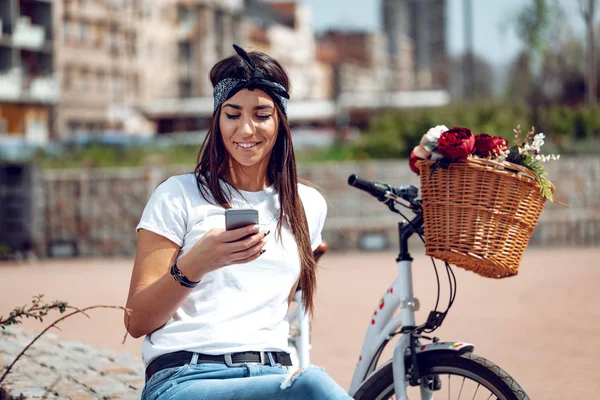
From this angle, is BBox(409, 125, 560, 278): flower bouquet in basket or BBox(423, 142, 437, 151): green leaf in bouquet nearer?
BBox(409, 125, 560, 278): flower bouquet in basket

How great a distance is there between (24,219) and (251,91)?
13487mm

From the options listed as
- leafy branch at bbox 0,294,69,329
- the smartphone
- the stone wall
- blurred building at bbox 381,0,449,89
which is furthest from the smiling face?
blurred building at bbox 381,0,449,89

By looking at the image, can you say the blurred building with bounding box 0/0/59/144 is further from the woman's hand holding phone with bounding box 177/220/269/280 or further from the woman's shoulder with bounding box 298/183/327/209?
the woman's hand holding phone with bounding box 177/220/269/280

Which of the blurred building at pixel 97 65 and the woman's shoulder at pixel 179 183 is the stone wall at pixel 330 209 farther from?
the blurred building at pixel 97 65

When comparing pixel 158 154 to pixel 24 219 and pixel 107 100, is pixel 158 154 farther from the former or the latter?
pixel 107 100

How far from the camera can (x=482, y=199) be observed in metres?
3.13

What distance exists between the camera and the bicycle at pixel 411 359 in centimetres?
315

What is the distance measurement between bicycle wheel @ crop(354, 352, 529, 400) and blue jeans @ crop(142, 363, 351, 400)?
505 millimetres

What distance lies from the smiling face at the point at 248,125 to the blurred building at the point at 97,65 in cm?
5442

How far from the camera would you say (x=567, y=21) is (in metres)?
28.9

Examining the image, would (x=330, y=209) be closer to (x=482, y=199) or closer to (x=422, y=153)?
(x=422, y=153)

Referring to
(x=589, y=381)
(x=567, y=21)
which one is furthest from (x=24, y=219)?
(x=567, y=21)

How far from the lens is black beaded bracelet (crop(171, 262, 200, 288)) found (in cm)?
276

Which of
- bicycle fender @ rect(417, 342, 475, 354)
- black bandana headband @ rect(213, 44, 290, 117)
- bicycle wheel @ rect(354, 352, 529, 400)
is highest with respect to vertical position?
black bandana headband @ rect(213, 44, 290, 117)
